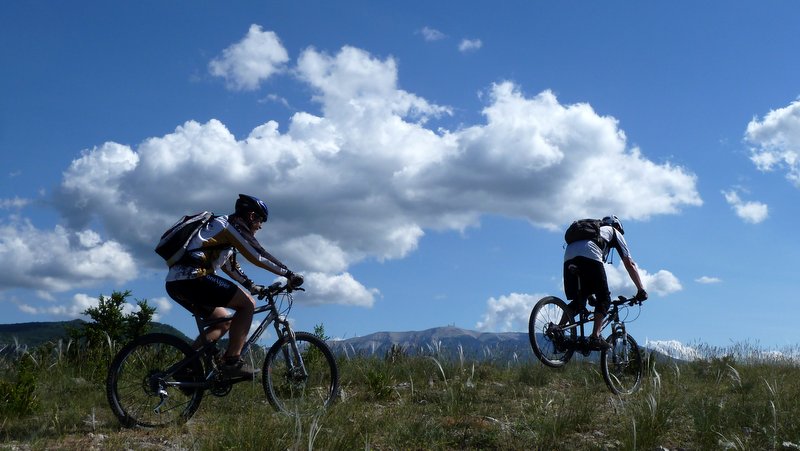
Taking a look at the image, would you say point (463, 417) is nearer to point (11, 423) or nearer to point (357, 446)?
point (357, 446)

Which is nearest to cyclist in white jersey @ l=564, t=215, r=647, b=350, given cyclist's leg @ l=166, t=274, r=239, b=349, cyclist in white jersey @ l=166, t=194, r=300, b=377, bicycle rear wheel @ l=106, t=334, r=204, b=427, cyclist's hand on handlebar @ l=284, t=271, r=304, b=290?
cyclist's hand on handlebar @ l=284, t=271, r=304, b=290

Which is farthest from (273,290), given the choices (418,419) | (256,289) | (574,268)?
(574,268)

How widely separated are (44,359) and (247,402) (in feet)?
12.6

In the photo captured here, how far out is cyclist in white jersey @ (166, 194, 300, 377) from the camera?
6867 millimetres

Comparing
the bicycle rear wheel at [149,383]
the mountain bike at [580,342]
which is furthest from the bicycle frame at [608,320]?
the bicycle rear wheel at [149,383]

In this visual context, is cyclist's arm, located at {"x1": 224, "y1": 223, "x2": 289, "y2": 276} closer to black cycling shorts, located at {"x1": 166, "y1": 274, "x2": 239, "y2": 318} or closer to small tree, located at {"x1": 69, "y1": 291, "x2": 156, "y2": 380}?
black cycling shorts, located at {"x1": 166, "y1": 274, "x2": 239, "y2": 318}

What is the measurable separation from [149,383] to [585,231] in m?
5.65

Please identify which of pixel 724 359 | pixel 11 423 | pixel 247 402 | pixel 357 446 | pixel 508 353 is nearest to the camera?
pixel 357 446

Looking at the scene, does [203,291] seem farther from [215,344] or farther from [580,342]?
[580,342]

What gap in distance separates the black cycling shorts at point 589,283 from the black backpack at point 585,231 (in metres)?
0.28

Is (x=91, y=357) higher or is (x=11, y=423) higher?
(x=91, y=357)

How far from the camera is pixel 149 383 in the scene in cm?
691

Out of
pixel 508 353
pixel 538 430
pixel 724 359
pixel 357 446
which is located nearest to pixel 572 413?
pixel 538 430

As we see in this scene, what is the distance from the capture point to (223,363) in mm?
7098
